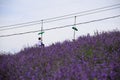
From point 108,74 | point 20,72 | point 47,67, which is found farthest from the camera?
point 20,72

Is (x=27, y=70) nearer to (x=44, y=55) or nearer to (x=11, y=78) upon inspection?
(x=11, y=78)

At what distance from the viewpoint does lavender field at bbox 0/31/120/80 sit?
18.1ft

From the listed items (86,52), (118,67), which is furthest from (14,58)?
(118,67)

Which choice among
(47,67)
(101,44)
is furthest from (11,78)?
(101,44)

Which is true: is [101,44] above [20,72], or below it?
above

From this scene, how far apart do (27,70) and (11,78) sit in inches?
16.6

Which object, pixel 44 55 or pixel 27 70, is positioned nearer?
pixel 27 70

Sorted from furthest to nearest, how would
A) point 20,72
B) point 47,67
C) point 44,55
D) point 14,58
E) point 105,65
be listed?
1. point 14,58
2. point 44,55
3. point 20,72
4. point 47,67
5. point 105,65

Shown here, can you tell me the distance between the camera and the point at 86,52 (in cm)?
691

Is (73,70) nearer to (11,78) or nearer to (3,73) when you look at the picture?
(11,78)

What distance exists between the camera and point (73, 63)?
250 inches

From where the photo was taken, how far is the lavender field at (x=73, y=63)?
18.1ft

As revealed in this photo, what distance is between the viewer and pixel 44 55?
7883mm

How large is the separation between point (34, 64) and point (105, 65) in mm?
2262
